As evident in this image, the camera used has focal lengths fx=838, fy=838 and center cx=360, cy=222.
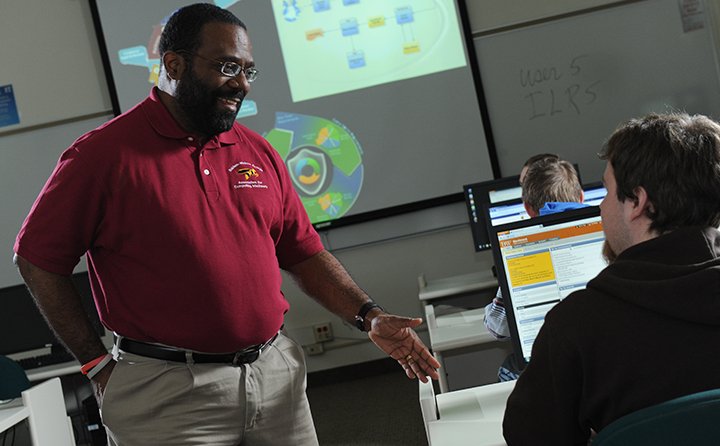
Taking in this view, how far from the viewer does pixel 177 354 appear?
1859 mm

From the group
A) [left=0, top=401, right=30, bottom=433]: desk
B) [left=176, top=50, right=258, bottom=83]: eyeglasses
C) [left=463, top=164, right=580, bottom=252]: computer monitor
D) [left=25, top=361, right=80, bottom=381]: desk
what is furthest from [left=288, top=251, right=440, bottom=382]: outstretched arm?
[left=25, top=361, right=80, bottom=381]: desk

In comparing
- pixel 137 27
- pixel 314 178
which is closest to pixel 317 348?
pixel 314 178

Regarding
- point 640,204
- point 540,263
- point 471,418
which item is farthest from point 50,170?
point 640,204

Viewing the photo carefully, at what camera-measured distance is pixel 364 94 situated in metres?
5.38

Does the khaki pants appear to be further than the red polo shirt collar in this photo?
No

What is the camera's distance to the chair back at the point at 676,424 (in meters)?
1.06

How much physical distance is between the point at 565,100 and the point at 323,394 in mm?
2440

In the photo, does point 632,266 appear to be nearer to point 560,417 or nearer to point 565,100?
point 560,417

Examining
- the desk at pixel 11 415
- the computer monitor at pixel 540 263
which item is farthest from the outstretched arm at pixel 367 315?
the desk at pixel 11 415

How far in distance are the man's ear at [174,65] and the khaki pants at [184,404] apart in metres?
0.69

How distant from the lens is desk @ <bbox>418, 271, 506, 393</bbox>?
9.88 ft

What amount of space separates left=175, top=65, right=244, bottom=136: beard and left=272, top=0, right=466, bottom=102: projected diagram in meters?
3.39

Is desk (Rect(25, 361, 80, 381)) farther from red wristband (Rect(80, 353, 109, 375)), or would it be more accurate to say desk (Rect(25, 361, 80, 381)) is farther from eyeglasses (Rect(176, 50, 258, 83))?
eyeglasses (Rect(176, 50, 258, 83))

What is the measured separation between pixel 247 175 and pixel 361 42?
3463 millimetres
